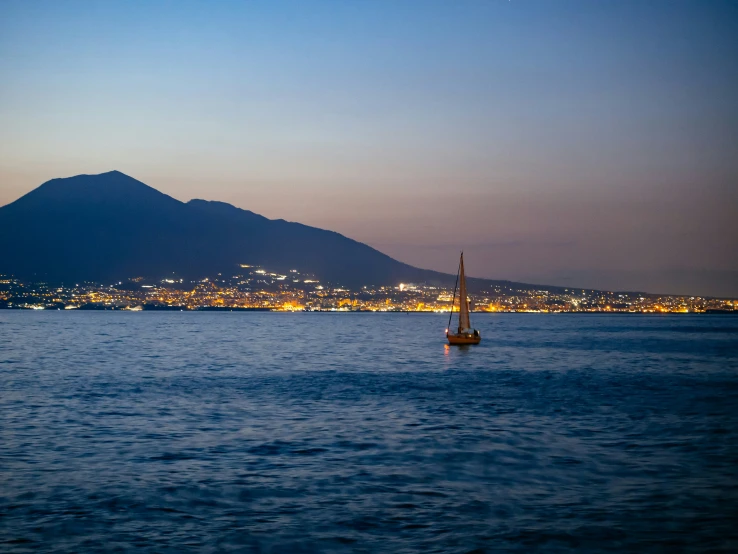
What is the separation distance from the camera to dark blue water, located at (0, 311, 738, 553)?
1566 centimetres

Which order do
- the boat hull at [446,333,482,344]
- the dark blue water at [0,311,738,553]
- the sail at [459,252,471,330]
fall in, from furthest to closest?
1. the boat hull at [446,333,482,344]
2. the sail at [459,252,471,330]
3. the dark blue water at [0,311,738,553]

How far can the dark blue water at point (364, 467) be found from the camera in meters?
15.7

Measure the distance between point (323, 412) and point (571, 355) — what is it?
55584 millimetres

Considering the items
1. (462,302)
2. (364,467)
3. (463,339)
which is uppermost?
(462,302)

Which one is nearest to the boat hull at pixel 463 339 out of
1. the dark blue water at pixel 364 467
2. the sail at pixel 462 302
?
the sail at pixel 462 302

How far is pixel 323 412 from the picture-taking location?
3419 centimetres

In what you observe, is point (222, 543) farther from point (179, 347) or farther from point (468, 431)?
point (179, 347)

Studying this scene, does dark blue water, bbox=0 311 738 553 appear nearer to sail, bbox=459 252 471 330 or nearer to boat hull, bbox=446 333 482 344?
sail, bbox=459 252 471 330

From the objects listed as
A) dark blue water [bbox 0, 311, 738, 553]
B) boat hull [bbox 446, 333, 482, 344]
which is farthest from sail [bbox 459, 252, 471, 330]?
dark blue water [bbox 0, 311, 738, 553]

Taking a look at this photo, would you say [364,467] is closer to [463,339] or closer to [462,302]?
[462,302]

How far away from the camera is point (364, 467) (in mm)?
21984

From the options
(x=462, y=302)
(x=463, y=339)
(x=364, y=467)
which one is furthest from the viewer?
(x=463, y=339)

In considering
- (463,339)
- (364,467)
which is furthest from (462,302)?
(364,467)

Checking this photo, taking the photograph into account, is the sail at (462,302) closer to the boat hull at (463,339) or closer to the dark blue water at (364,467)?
the boat hull at (463,339)
